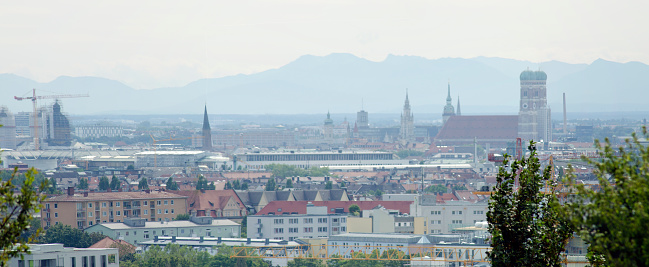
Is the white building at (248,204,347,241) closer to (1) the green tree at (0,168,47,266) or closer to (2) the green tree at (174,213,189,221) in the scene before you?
(2) the green tree at (174,213,189,221)

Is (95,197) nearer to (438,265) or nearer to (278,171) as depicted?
(438,265)

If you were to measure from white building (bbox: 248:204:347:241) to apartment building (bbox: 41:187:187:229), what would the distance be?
718 centimetres

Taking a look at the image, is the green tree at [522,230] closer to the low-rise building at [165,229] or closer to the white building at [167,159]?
the low-rise building at [165,229]

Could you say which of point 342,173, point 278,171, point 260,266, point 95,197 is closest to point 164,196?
point 95,197

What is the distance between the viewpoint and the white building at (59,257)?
30.4 m

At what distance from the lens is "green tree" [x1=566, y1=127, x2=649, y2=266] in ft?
34.2

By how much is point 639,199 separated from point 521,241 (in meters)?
5.50

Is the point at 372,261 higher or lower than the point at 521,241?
lower

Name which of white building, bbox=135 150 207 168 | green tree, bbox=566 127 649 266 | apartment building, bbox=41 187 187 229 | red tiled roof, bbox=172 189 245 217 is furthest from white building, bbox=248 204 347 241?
white building, bbox=135 150 207 168

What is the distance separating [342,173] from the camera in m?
141

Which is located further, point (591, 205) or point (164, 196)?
point (164, 196)

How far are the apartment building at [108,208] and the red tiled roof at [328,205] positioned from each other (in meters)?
5.85

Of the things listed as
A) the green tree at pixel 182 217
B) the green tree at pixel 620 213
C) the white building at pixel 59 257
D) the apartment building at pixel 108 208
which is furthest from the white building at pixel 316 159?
the green tree at pixel 620 213

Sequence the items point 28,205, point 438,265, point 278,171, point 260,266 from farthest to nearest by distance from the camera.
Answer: point 278,171, point 260,266, point 438,265, point 28,205
